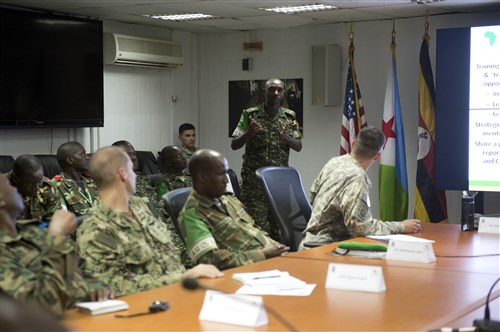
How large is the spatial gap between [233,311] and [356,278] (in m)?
0.70

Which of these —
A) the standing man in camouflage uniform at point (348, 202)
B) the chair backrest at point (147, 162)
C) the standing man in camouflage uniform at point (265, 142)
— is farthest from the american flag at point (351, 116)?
the standing man in camouflage uniform at point (348, 202)

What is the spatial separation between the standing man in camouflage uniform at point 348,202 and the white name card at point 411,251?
670 millimetres

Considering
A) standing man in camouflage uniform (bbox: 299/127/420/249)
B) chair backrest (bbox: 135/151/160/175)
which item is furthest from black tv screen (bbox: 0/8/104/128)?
standing man in camouflage uniform (bbox: 299/127/420/249)

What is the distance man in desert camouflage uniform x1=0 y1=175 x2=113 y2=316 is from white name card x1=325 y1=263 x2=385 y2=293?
32.9 inches

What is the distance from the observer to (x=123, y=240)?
2982 mm

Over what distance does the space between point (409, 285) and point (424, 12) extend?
5.16 meters

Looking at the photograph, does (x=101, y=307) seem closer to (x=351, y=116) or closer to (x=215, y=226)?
(x=215, y=226)

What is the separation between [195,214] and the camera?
141 inches

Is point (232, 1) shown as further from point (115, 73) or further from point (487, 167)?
point (487, 167)

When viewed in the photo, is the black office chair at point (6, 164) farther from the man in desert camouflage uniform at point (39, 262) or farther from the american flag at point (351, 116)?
the man in desert camouflage uniform at point (39, 262)

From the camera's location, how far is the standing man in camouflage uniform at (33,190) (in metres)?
5.29

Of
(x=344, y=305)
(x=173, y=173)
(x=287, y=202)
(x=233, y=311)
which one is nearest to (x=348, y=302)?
(x=344, y=305)

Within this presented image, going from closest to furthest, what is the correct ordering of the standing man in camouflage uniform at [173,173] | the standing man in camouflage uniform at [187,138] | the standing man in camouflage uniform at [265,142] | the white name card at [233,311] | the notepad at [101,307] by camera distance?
the white name card at [233,311], the notepad at [101,307], the standing man in camouflage uniform at [173,173], the standing man in camouflage uniform at [265,142], the standing man in camouflage uniform at [187,138]

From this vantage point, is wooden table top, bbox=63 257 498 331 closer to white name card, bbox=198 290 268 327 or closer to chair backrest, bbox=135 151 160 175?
white name card, bbox=198 290 268 327
